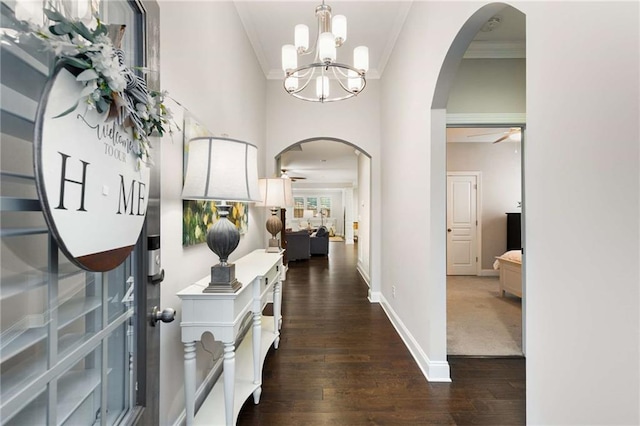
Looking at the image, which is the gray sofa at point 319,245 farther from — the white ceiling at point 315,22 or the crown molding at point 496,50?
the crown molding at point 496,50

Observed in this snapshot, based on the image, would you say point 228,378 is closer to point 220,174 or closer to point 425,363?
point 220,174

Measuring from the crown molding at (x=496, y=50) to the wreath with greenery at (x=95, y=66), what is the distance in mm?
3220

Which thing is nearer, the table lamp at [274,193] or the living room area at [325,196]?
the table lamp at [274,193]

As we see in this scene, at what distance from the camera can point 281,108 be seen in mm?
4109

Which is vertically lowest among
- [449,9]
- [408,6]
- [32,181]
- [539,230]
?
[539,230]

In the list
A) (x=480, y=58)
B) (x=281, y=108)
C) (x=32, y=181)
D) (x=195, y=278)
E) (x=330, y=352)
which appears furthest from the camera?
(x=281, y=108)

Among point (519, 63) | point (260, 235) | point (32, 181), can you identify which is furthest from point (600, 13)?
point (260, 235)

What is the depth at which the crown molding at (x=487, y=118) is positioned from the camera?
2844mm

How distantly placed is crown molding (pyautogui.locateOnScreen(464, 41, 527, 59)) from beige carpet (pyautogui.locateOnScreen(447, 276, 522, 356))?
2.85m

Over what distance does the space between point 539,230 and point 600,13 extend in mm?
715

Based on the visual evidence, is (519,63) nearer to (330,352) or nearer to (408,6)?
(408,6)

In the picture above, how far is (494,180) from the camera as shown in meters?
6.19

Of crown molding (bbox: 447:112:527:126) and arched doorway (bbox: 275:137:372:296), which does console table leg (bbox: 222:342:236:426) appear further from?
arched doorway (bbox: 275:137:372:296)

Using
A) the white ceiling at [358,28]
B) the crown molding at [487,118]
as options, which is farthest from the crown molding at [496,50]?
the crown molding at [487,118]
